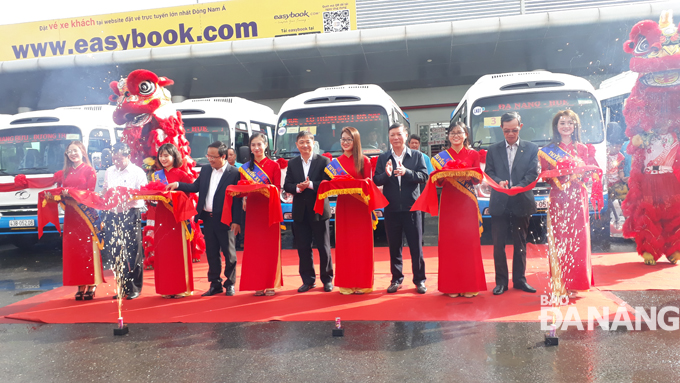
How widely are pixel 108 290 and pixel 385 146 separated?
485 centimetres

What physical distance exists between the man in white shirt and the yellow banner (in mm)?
10173

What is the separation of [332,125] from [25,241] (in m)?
7.00

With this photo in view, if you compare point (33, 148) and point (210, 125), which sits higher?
point (210, 125)

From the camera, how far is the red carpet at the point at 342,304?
459 cm

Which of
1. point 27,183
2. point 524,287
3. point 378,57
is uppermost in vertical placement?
point 378,57

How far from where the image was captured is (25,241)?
10.3m

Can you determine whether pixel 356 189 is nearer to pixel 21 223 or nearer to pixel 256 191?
pixel 256 191

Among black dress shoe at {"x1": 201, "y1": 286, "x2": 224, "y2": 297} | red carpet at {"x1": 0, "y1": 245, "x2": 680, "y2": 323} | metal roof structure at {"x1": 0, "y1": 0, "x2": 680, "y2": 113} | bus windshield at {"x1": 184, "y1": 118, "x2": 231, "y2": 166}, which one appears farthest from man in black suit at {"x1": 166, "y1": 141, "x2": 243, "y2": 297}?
metal roof structure at {"x1": 0, "y1": 0, "x2": 680, "y2": 113}

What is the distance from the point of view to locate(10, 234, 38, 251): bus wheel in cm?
1020

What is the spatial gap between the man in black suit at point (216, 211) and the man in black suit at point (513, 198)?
9.32ft

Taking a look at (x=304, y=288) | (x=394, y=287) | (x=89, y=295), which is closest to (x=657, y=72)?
(x=394, y=287)

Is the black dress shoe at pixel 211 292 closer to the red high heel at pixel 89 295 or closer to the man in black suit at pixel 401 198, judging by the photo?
the red high heel at pixel 89 295

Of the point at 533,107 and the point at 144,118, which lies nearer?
the point at 144,118

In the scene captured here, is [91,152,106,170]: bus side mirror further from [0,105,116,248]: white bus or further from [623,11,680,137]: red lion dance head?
[623,11,680,137]: red lion dance head
